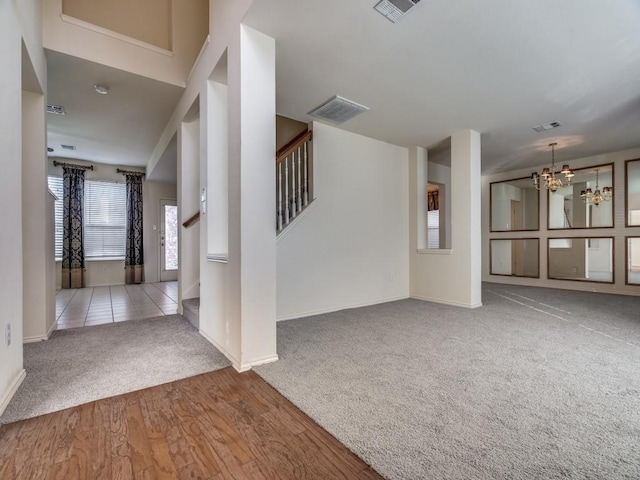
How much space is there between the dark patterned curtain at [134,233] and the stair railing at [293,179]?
182 inches

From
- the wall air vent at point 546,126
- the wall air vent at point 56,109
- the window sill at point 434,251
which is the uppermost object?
the wall air vent at point 56,109

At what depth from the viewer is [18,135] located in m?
1.90

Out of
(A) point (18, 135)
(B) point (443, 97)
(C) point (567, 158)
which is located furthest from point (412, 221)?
(A) point (18, 135)

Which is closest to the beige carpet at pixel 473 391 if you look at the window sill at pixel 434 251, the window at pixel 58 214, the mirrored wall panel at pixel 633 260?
the window sill at pixel 434 251

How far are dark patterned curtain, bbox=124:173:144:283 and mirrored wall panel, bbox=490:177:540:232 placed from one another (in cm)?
801

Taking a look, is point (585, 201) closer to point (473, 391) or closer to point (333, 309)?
point (333, 309)

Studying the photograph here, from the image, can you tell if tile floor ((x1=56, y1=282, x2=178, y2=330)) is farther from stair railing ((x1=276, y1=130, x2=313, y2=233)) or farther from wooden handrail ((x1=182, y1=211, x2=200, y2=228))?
stair railing ((x1=276, y1=130, x2=313, y2=233))

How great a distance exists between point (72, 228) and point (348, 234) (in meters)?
5.75

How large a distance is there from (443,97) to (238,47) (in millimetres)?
2177

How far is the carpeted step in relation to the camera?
3.12m

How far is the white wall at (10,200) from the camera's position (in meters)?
1.65

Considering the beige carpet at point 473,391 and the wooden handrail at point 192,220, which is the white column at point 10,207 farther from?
the wooden handrail at point 192,220

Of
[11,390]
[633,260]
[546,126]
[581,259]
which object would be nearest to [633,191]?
[633,260]

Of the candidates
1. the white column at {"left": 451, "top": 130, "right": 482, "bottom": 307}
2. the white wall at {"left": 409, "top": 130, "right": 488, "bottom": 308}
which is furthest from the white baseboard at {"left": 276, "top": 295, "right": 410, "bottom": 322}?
the white column at {"left": 451, "top": 130, "right": 482, "bottom": 307}
